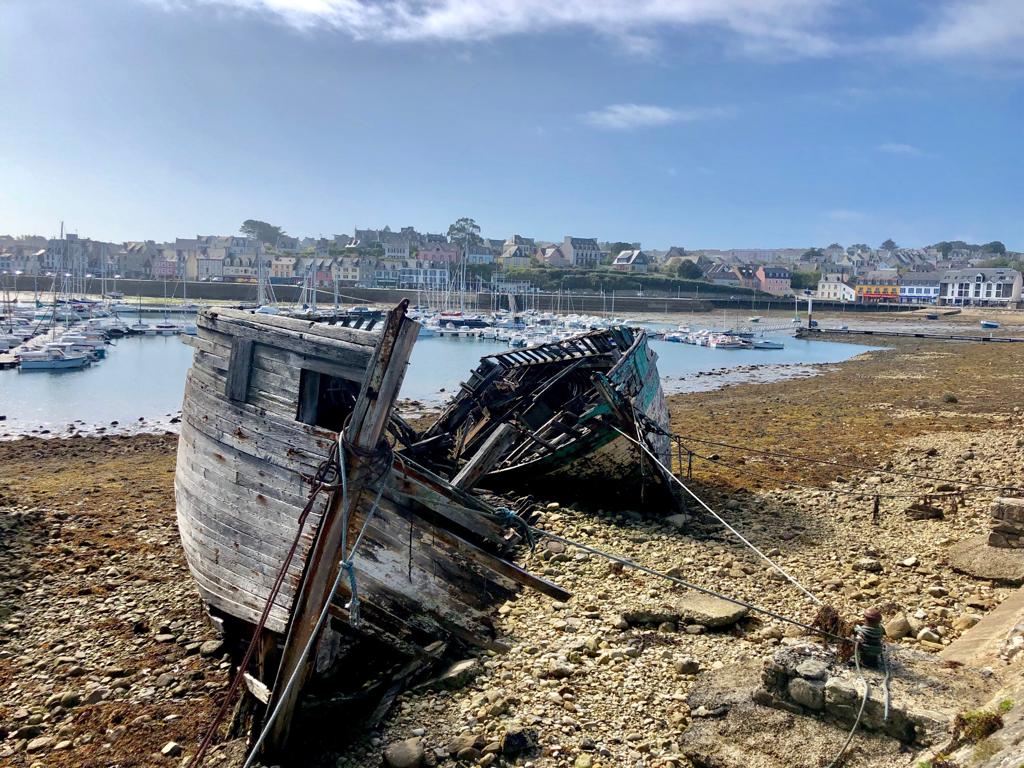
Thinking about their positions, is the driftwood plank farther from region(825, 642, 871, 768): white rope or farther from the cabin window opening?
region(825, 642, 871, 768): white rope

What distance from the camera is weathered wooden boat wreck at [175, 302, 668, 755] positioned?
610 cm

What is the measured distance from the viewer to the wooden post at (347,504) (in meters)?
6.00

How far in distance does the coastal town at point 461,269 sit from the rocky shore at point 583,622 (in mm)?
99663

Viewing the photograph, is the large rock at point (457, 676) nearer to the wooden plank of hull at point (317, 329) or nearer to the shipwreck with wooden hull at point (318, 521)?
the shipwreck with wooden hull at point (318, 521)

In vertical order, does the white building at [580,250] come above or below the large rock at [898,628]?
above

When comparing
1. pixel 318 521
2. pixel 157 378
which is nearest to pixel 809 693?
pixel 318 521

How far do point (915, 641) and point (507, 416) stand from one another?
27.4ft

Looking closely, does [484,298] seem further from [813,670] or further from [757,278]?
[813,670]

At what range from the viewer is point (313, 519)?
20.8ft

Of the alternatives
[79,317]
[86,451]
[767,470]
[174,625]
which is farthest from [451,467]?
[79,317]

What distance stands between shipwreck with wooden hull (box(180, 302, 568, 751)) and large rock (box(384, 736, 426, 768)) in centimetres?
94

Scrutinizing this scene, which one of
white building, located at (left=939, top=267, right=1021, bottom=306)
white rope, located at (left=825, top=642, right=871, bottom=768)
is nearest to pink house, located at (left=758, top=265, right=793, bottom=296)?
white building, located at (left=939, top=267, right=1021, bottom=306)

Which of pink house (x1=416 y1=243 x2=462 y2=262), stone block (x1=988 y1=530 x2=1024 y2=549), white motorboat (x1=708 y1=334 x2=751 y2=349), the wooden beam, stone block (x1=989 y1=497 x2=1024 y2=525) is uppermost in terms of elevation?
pink house (x1=416 y1=243 x2=462 y2=262)

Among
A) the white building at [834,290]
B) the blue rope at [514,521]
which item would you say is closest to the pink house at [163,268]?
the white building at [834,290]
